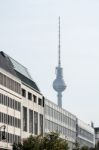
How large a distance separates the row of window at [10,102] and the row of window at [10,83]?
2.19m

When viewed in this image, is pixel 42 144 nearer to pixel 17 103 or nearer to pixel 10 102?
pixel 10 102

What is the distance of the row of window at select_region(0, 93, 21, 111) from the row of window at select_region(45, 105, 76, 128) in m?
29.9

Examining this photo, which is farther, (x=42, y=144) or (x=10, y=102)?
(x=10, y=102)

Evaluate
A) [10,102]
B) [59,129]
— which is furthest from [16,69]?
[59,129]

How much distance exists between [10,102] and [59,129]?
5621 cm

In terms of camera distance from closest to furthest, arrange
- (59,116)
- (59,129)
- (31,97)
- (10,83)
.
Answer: (10,83) < (31,97) < (59,129) < (59,116)

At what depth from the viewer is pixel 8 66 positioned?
119562 millimetres

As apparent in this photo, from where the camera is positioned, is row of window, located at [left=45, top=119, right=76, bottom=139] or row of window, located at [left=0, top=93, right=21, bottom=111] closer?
row of window, located at [left=0, top=93, right=21, bottom=111]

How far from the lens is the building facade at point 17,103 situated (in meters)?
110

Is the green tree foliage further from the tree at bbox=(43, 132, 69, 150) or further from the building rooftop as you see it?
the building rooftop

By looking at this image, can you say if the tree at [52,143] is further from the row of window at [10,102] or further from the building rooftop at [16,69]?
the building rooftop at [16,69]

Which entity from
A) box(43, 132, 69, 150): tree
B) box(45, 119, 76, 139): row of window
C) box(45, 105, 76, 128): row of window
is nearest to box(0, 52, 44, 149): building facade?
box(45, 105, 76, 128): row of window

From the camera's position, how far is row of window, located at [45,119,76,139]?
15225cm

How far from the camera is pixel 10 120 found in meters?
113
